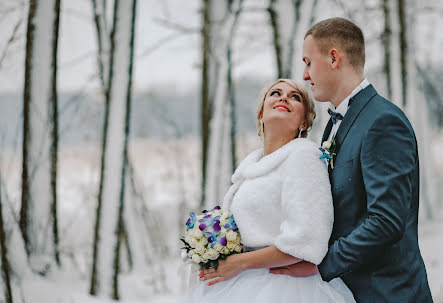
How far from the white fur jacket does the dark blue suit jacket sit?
0.21 ft

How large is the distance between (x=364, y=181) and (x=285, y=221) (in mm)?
338

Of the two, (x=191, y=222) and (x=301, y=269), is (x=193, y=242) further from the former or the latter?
(x=301, y=269)

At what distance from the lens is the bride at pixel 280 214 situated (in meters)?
1.66

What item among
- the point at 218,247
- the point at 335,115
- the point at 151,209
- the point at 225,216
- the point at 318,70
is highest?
the point at 318,70

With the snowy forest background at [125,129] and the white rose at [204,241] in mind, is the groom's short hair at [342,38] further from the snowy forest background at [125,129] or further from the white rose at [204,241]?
the snowy forest background at [125,129]

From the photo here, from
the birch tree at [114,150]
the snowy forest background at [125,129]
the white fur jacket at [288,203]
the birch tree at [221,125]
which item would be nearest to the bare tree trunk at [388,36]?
the snowy forest background at [125,129]

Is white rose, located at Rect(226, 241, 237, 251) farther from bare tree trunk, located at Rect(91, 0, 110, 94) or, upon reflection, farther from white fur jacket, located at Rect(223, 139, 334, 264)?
bare tree trunk, located at Rect(91, 0, 110, 94)

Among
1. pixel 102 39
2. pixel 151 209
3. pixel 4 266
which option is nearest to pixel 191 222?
pixel 4 266

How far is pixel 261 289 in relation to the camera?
178 cm

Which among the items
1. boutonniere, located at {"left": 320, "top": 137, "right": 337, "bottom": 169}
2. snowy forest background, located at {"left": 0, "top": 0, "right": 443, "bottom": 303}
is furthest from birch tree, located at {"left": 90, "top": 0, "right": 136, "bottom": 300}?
boutonniere, located at {"left": 320, "top": 137, "right": 337, "bottom": 169}

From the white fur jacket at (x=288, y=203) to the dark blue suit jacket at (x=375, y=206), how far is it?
0.21 feet

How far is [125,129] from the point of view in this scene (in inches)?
164

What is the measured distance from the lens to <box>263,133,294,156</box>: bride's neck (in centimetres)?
194

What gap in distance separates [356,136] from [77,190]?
14.5ft
